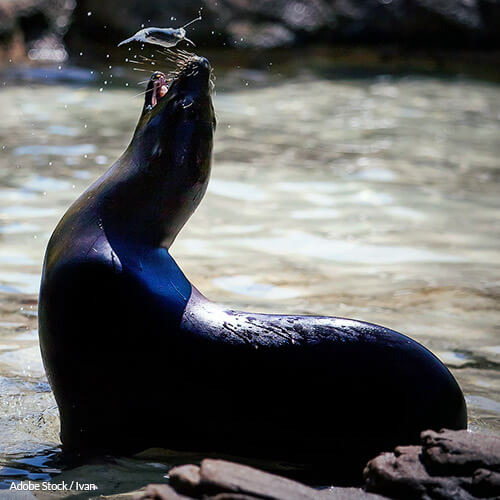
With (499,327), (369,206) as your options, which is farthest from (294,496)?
(369,206)

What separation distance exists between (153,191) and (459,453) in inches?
45.5

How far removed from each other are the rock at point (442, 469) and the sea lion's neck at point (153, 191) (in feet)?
3.18

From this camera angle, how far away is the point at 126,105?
9.73m

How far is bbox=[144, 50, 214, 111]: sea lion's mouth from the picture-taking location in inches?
110

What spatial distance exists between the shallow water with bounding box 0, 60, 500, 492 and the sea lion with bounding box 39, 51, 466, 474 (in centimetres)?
14

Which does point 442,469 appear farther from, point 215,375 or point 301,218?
point 301,218

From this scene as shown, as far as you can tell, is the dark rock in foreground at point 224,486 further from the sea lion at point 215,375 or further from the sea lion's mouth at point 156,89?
the sea lion's mouth at point 156,89

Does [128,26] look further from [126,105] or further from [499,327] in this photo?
[499,327]

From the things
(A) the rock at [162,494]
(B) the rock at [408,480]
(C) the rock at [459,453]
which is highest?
(A) the rock at [162,494]

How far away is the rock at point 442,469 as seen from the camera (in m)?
2.00

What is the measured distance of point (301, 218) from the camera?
5.90 metres

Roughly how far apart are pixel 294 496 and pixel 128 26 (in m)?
11.9

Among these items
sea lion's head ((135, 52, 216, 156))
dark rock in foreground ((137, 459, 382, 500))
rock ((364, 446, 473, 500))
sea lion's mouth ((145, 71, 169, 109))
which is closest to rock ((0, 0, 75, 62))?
sea lion's mouth ((145, 71, 169, 109))

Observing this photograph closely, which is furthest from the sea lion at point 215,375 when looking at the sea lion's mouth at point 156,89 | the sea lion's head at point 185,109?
the sea lion's mouth at point 156,89
